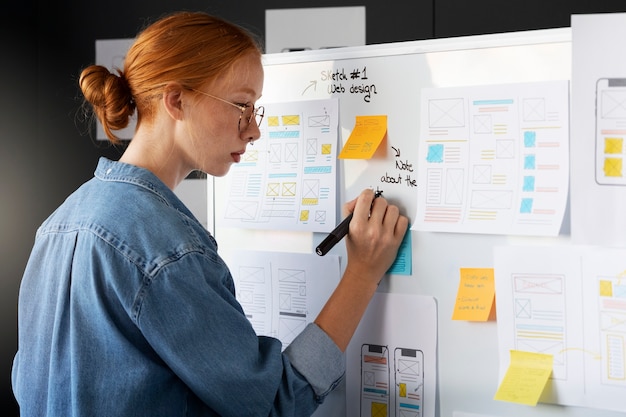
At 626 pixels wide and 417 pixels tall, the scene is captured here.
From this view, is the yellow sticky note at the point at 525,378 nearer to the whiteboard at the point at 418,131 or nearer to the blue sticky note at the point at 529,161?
the whiteboard at the point at 418,131

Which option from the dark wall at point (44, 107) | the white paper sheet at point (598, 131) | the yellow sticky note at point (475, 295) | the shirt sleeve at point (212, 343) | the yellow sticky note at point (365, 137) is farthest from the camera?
the dark wall at point (44, 107)

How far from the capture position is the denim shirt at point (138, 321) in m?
Result: 1.02

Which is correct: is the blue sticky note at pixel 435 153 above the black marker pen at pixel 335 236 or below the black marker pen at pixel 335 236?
above

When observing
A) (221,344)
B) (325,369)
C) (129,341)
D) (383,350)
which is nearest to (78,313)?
(129,341)

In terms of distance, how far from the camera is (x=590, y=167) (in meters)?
1.17

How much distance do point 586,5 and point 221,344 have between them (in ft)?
6.05

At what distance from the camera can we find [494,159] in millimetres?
1271

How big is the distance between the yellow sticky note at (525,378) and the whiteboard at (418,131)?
0.03m

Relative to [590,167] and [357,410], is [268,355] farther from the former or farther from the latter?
[590,167]

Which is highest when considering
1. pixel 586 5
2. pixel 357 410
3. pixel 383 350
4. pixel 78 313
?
pixel 586 5

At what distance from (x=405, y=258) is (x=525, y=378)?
29cm

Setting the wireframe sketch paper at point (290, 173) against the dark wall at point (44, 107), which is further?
the dark wall at point (44, 107)

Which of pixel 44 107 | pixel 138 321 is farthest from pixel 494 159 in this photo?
pixel 44 107

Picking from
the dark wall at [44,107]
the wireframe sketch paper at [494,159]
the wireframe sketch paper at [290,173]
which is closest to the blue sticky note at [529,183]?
the wireframe sketch paper at [494,159]
